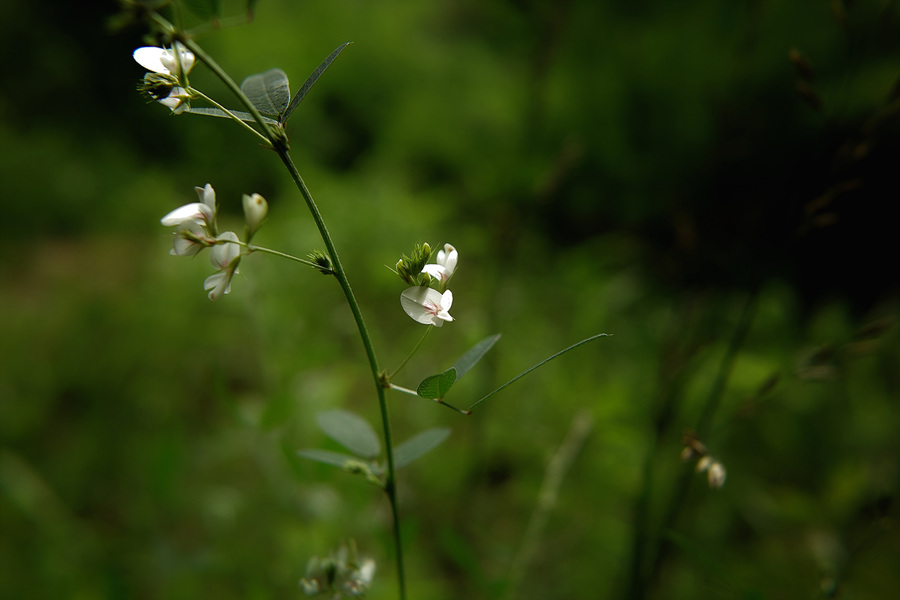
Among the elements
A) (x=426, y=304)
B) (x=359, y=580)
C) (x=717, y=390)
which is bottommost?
(x=359, y=580)

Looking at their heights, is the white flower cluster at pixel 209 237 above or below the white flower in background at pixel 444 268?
below

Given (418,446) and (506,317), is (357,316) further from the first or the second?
(506,317)

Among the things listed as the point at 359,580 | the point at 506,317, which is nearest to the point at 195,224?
the point at 359,580

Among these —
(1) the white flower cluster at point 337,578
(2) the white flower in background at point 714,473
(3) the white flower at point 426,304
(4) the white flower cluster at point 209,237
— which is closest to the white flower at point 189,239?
(4) the white flower cluster at point 209,237

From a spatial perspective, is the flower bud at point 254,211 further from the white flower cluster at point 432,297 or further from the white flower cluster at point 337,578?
the white flower cluster at point 337,578

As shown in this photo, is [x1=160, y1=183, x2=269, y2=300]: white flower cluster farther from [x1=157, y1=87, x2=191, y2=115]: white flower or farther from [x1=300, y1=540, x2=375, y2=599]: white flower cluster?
[x1=300, y1=540, x2=375, y2=599]: white flower cluster

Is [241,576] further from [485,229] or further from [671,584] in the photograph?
[485,229]
